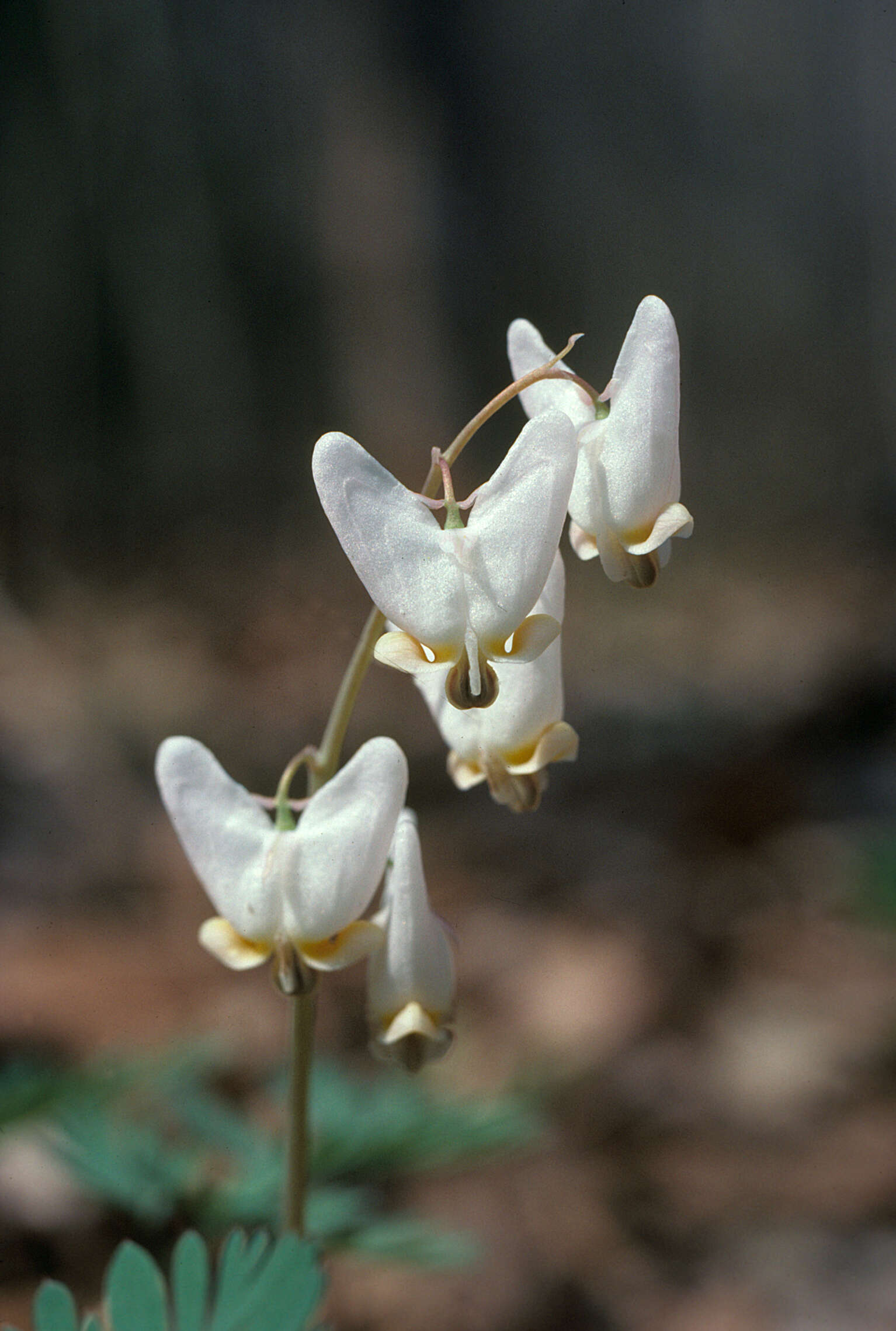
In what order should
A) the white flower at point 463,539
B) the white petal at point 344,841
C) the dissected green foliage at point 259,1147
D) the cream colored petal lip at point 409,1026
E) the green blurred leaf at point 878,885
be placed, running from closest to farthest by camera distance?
the white flower at point 463,539
the white petal at point 344,841
the cream colored petal lip at point 409,1026
the dissected green foliage at point 259,1147
the green blurred leaf at point 878,885

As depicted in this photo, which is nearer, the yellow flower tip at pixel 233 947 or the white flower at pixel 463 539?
the white flower at pixel 463 539

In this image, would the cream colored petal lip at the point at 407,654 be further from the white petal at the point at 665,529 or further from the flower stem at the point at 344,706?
the white petal at the point at 665,529

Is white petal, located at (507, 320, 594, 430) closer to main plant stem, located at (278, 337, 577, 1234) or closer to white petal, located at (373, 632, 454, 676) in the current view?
main plant stem, located at (278, 337, 577, 1234)

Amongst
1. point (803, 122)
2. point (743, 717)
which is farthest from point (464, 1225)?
point (803, 122)

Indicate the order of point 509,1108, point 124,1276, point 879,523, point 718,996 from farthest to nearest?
1. point 879,523
2. point 718,996
3. point 509,1108
4. point 124,1276


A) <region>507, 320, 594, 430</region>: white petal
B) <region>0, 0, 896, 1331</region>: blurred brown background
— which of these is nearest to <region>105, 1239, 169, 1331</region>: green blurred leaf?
<region>507, 320, 594, 430</region>: white petal

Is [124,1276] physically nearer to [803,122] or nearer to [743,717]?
[743,717]

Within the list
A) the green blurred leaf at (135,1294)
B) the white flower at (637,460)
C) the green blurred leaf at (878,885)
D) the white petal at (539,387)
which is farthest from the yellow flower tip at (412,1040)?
the green blurred leaf at (878,885)

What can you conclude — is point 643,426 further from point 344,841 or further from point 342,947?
point 342,947
